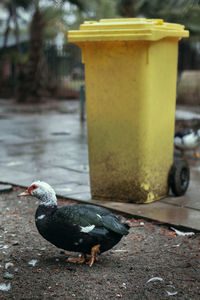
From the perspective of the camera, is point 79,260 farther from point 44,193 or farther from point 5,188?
point 5,188

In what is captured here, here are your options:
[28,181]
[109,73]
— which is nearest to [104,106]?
[109,73]

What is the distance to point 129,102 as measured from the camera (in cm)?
529

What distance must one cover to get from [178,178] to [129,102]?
1079 millimetres

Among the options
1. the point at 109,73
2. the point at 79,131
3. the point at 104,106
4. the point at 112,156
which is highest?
the point at 109,73

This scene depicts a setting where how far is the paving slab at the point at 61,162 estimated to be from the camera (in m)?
5.25

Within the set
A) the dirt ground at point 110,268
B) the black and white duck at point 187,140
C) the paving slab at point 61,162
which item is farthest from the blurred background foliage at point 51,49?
the dirt ground at point 110,268

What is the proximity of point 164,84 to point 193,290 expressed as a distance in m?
2.56

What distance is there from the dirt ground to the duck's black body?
194 mm

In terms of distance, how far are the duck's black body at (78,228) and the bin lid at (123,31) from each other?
1964 mm

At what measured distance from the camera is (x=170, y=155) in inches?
227

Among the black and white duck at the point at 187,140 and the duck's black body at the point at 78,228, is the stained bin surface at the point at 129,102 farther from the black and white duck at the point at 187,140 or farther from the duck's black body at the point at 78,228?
the black and white duck at the point at 187,140

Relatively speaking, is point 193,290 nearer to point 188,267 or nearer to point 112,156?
point 188,267

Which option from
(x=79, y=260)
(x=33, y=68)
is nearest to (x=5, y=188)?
(x=79, y=260)

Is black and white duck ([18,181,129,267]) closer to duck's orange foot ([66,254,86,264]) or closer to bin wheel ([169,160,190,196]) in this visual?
duck's orange foot ([66,254,86,264])
